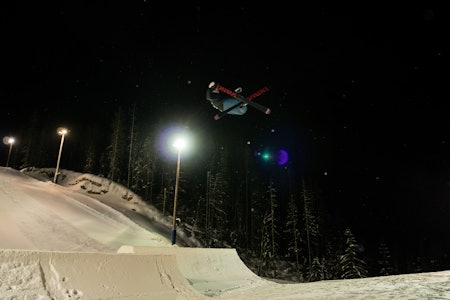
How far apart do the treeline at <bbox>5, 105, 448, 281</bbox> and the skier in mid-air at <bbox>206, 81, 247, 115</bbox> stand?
18.6m

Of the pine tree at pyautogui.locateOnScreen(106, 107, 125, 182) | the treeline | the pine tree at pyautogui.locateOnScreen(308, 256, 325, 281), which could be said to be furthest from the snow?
the pine tree at pyautogui.locateOnScreen(308, 256, 325, 281)

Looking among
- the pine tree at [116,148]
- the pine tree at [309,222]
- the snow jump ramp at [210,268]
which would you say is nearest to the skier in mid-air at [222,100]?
the snow jump ramp at [210,268]

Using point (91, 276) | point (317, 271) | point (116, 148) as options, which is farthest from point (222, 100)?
point (116, 148)

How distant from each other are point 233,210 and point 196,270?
34819 millimetres

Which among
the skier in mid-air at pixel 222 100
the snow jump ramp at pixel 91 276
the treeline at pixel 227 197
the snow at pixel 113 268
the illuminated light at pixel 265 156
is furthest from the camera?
the illuminated light at pixel 265 156

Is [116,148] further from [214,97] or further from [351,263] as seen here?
[351,263]

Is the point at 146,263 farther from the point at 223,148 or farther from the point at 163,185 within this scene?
the point at 223,148

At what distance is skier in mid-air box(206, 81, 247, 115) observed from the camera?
1853 centimetres

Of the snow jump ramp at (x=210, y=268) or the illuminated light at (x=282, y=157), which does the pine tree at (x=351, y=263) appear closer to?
the snow jump ramp at (x=210, y=268)

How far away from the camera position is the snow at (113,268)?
5910 millimetres

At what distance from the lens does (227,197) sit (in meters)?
45.1

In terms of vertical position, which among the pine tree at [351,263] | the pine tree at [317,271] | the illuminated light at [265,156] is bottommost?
the pine tree at [317,271]

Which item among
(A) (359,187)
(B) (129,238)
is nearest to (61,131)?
(B) (129,238)

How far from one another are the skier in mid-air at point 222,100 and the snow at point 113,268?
28.8ft
